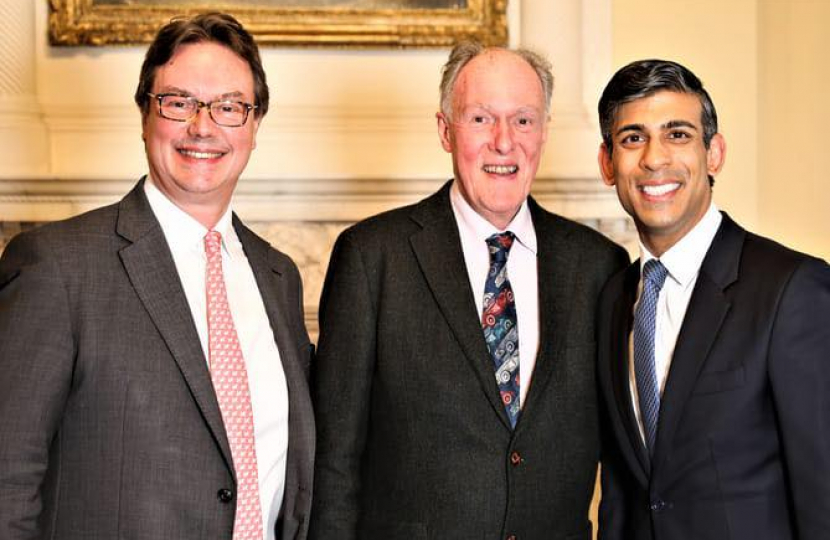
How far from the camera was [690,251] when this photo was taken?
2.27 metres

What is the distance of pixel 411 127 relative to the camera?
405cm

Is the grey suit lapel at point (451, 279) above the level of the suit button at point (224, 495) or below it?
above

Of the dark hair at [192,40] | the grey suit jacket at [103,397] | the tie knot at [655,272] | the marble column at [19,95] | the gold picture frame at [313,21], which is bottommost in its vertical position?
the grey suit jacket at [103,397]

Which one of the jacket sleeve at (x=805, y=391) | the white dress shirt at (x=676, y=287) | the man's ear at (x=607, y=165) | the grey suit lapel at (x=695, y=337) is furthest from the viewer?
the man's ear at (x=607, y=165)

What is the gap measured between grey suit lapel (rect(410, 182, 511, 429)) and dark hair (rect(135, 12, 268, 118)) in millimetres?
506

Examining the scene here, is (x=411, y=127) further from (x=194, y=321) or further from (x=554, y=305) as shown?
(x=194, y=321)

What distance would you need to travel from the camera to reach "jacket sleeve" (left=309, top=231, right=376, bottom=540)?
7.76 feet

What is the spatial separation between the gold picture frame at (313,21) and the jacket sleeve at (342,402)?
1.82 m

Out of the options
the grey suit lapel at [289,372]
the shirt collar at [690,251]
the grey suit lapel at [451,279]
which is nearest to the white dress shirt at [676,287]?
the shirt collar at [690,251]

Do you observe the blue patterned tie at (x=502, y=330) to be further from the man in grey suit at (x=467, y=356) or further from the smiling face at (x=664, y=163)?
the smiling face at (x=664, y=163)

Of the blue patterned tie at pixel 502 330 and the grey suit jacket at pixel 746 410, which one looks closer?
the grey suit jacket at pixel 746 410

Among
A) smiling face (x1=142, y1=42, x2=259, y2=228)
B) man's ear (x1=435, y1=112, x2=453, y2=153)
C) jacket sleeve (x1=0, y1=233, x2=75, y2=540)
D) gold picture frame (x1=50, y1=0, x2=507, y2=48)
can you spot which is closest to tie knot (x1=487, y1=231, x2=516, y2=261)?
man's ear (x1=435, y1=112, x2=453, y2=153)

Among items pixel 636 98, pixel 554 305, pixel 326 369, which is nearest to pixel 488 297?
pixel 554 305

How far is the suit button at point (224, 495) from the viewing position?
2.04m
